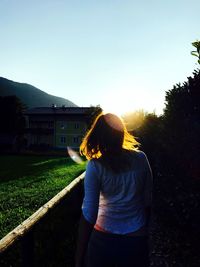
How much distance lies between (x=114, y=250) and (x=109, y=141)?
893mm

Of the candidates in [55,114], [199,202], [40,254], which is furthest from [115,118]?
[55,114]

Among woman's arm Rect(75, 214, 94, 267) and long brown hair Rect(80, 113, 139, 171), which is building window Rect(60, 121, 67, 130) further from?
woman's arm Rect(75, 214, 94, 267)

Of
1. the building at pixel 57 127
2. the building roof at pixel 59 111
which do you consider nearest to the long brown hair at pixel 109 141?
the building at pixel 57 127

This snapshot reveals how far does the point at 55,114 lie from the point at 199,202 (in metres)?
69.3

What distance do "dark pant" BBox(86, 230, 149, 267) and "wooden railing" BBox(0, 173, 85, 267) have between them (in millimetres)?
861

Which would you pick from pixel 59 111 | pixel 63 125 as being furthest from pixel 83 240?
pixel 59 111

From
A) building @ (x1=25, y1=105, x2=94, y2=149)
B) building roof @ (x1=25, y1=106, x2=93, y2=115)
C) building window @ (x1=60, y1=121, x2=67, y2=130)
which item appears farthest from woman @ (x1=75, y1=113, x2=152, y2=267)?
building window @ (x1=60, y1=121, x2=67, y2=130)

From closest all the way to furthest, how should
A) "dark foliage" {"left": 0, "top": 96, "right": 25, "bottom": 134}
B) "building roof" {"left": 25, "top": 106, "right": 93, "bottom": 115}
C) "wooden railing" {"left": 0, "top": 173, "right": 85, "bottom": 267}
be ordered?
1. "wooden railing" {"left": 0, "top": 173, "right": 85, "bottom": 267}
2. "building roof" {"left": 25, "top": 106, "right": 93, "bottom": 115}
3. "dark foliage" {"left": 0, "top": 96, "right": 25, "bottom": 134}

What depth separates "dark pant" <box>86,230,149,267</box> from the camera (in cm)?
266

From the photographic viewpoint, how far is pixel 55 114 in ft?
244

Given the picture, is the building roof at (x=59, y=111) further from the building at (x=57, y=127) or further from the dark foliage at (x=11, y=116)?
the dark foliage at (x=11, y=116)

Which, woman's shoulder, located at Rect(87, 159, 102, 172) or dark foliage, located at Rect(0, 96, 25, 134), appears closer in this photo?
woman's shoulder, located at Rect(87, 159, 102, 172)

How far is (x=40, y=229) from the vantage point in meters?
8.21

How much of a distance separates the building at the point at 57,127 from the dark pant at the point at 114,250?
2628 inches
